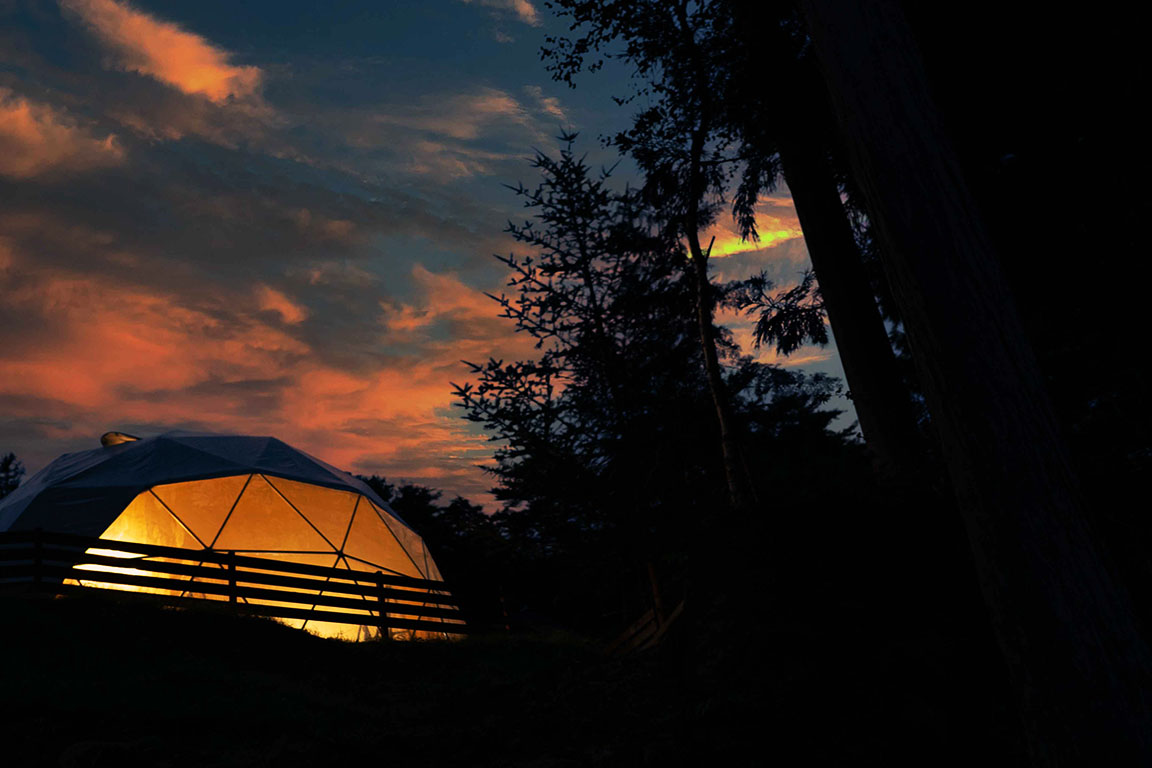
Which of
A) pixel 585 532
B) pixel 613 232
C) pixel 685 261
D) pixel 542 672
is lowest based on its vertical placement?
pixel 542 672

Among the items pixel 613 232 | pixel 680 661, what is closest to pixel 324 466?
pixel 613 232

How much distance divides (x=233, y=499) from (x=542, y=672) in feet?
38.5

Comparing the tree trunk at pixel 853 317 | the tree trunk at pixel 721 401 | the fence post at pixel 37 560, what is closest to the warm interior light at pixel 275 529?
the fence post at pixel 37 560

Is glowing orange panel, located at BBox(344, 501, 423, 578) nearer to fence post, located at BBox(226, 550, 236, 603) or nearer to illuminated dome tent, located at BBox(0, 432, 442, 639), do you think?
illuminated dome tent, located at BBox(0, 432, 442, 639)

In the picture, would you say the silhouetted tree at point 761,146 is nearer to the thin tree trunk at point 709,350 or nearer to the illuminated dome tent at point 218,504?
the thin tree trunk at point 709,350

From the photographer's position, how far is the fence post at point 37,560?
1182 centimetres

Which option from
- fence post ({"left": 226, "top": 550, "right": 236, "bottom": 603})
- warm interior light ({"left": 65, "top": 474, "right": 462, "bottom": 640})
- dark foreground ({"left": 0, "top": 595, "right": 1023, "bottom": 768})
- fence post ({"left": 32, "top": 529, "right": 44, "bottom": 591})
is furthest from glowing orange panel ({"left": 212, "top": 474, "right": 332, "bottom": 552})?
dark foreground ({"left": 0, "top": 595, "right": 1023, "bottom": 768})

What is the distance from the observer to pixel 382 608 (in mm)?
14891

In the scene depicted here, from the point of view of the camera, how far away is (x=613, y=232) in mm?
15914

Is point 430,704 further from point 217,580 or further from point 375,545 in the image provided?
point 375,545

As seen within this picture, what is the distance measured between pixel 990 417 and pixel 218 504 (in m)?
17.2

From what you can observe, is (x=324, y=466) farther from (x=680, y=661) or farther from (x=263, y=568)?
(x=680, y=661)

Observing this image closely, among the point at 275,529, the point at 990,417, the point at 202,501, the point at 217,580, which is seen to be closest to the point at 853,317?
the point at 990,417

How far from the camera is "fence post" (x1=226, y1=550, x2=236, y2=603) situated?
42.7 ft
